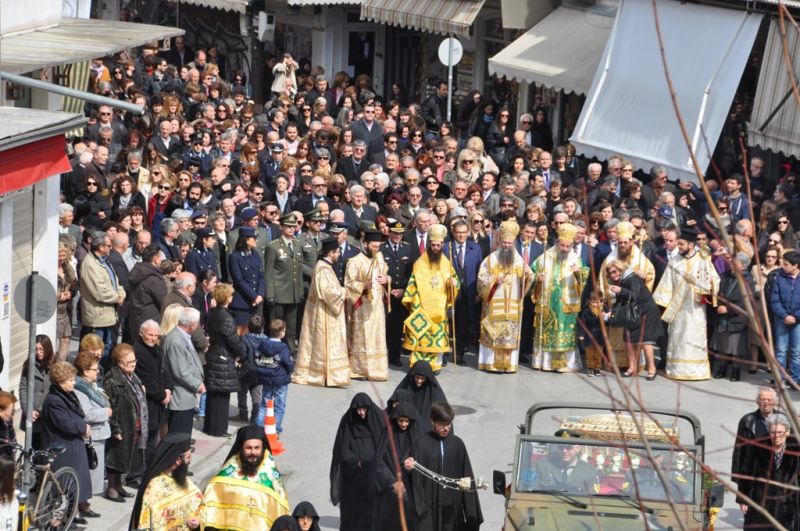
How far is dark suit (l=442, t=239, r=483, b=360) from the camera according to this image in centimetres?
1933

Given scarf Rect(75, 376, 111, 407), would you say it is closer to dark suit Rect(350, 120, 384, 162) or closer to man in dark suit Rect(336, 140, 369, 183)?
man in dark suit Rect(336, 140, 369, 183)

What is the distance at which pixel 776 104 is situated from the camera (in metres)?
23.2

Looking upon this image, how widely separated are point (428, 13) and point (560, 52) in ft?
13.7

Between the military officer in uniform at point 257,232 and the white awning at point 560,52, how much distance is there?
8188 millimetres

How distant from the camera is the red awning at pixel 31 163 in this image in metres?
14.4

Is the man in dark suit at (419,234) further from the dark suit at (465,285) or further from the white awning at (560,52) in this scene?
the white awning at (560,52)

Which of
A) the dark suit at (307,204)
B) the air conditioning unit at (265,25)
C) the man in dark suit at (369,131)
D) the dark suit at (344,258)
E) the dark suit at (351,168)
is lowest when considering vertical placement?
the dark suit at (344,258)

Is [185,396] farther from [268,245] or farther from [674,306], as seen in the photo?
[674,306]

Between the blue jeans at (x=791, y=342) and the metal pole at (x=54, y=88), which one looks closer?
the metal pole at (x=54, y=88)

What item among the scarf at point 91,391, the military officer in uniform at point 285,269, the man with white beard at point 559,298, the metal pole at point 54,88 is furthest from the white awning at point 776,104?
the scarf at point 91,391

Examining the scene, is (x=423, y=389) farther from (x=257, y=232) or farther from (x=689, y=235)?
(x=689, y=235)

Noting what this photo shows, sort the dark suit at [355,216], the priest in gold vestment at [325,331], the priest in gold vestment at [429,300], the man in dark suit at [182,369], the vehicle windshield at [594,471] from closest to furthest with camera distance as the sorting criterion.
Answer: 1. the vehicle windshield at [594,471]
2. the man in dark suit at [182,369]
3. the priest in gold vestment at [325,331]
4. the priest in gold vestment at [429,300]
5. the dark suit at [355,216]

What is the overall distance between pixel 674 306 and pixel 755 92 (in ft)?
21.1

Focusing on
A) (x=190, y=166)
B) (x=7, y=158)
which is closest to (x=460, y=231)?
(x=190, y=166)
